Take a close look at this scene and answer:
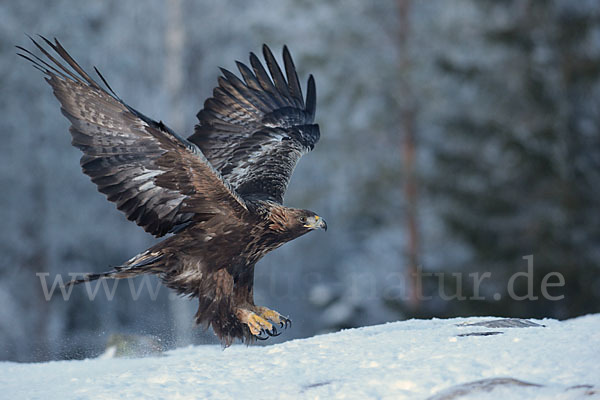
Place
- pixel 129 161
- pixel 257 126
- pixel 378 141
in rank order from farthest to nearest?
1. pixel 378 141
2. pixel 257 126
3. pixel 129 161

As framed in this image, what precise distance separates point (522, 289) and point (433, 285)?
1.40m

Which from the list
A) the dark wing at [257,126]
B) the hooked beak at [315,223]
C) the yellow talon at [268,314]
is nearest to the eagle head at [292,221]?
the hooked beak at [315,223]

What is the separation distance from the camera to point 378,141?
42.2ft

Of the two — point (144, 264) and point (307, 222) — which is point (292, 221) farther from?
point (144, 264)

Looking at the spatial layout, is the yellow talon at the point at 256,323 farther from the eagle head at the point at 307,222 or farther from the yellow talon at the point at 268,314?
the eagle head at the point at 307,222

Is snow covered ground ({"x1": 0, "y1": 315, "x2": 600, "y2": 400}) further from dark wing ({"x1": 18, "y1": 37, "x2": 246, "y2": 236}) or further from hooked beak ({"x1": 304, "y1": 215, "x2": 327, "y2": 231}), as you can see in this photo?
dark wing ({"x1": 18, "y1": 37, "x2": 246, "y2": 236})

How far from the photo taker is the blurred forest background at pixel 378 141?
37.5ft

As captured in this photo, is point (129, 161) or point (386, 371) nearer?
point (386, 371)

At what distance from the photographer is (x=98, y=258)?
46.6 feet

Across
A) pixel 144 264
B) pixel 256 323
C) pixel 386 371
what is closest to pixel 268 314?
pixel 256 323

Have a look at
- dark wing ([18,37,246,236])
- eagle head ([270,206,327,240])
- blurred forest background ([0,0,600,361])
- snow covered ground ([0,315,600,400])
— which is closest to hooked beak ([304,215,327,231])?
eagle head ([270,206,327,240])

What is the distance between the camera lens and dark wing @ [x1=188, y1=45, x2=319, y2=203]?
6.28 m

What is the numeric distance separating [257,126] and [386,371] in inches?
126

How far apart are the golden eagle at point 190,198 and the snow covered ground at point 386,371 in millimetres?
524
